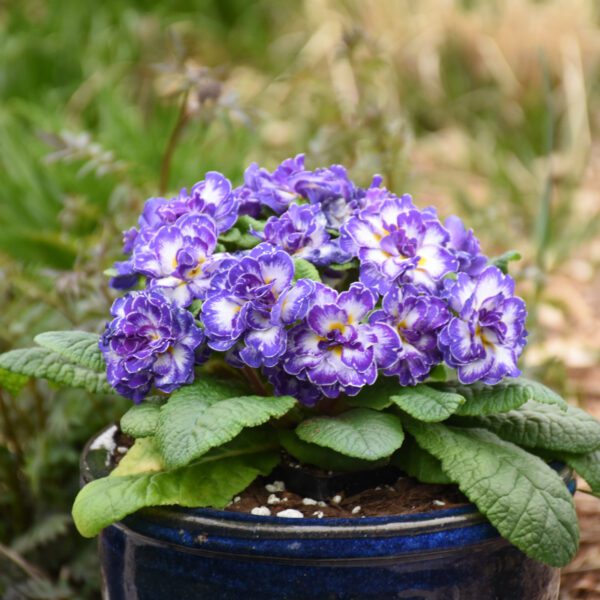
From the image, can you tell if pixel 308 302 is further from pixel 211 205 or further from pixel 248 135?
pixel 248 135

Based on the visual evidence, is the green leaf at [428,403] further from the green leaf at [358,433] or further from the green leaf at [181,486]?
the green leaf at [181,486]

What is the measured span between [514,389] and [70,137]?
137 centimetres

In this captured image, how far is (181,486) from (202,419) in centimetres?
13

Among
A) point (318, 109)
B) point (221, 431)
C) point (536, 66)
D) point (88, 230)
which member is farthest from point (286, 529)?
point (536, 66)

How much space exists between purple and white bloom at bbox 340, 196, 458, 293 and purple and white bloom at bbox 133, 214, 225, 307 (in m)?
0.20

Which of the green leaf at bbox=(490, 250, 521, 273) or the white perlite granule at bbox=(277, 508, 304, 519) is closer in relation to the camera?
the white perlite granule at bbox=(277, 508, 304, 519)

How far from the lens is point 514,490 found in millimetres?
1304

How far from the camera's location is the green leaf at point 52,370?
1451mm

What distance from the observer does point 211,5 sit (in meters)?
6.46

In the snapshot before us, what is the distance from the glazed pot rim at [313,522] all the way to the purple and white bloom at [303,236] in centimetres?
39

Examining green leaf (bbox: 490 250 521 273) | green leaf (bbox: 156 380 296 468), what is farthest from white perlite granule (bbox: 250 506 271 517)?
green leaf (bbox: 490 250 521 273)

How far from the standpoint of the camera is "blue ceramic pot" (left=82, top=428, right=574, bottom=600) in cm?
124

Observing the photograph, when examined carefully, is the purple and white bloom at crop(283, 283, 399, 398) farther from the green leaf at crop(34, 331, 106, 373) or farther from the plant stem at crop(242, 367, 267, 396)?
the green leaf at crop(34, 331, 106, 373)

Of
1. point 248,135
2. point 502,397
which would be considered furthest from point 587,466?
point 248,135
